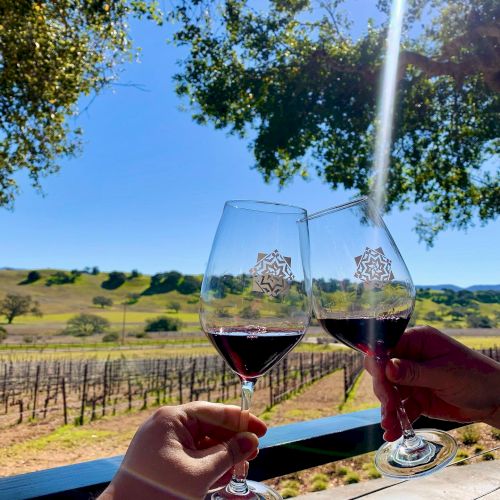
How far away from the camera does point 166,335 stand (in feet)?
271

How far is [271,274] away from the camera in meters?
0.77

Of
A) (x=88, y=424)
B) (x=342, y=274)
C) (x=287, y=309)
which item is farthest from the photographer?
(x=88, y=424)

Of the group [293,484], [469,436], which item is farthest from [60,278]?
[469,436]

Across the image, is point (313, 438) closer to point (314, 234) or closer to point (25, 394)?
point (314, 234)

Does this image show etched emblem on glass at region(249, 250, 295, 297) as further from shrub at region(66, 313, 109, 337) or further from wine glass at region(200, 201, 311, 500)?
shrub at region(66, 313, 109, 337)

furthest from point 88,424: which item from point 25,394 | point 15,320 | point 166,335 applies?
point 15,320

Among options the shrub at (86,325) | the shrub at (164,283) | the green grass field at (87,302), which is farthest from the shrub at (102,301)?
the shrub at (86,325)

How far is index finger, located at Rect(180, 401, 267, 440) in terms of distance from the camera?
78 centimetres

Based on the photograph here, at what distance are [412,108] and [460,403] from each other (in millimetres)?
6615

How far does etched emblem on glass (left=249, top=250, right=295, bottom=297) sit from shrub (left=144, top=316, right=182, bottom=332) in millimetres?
85939

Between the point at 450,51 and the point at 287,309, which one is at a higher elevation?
the point at 450,51

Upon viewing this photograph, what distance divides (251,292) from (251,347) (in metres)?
0.09

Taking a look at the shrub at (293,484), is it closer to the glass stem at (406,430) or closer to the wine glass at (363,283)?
the glass stem at (406,430)

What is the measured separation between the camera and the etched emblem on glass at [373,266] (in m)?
0.90
